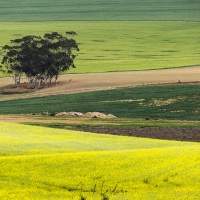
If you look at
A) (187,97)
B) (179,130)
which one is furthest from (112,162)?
(187,97)

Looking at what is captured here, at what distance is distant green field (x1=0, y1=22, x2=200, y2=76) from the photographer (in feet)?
315

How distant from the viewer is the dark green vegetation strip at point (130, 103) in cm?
5078

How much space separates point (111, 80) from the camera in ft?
248

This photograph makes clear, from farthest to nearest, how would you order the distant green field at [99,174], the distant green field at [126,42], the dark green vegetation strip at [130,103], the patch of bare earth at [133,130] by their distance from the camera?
the distant green field at [126,42]
the dark green vegetation strip at [130,103]
the patch of bare earth at [133,130]
the distant green field at [99,174]

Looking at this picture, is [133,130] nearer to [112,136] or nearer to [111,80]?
[112,136]

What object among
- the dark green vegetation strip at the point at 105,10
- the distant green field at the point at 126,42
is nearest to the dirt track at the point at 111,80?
the distant green field at the point at 126,42

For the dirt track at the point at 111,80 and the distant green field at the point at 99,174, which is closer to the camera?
the distant green field at the point at 99,174

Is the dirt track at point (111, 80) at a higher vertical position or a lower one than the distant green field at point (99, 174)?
higher

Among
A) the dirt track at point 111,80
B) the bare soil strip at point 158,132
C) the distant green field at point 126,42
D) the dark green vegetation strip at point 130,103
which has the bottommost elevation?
the bare soil strip at point 158,132

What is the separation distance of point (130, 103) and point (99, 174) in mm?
38575

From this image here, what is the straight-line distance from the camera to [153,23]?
497 ft

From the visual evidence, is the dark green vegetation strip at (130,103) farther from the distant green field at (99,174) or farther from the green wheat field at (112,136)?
the distant green field at (99,174)

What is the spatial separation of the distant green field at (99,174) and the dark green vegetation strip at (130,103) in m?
28.1

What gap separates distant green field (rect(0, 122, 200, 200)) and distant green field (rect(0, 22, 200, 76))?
69409 millimetres
